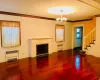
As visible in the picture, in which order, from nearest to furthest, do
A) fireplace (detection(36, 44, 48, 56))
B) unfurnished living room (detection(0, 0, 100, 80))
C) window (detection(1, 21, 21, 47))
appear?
1. unfurnished living room (detection(0, 0, 100, 80))
2. window (detection(1, 21, 21, 47))
3. fireplace (detection(36, 44, 48, 56))

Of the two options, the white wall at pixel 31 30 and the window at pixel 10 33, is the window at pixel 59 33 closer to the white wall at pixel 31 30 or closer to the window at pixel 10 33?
the white wall at pixel 31 30

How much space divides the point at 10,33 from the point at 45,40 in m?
2.73

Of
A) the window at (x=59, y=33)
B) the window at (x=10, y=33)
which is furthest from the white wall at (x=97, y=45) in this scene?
the window at (x=10, y=33)

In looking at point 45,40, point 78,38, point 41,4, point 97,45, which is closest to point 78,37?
point 78,38

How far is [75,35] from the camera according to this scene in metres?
11.2

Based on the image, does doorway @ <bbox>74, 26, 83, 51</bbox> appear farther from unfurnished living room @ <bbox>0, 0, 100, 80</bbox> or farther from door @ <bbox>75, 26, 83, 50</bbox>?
unfurnished living room @ <bbox>0, 0, 100, 80</bbox>

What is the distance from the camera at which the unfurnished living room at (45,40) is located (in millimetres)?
4522

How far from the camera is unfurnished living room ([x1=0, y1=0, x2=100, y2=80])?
452 centimetres

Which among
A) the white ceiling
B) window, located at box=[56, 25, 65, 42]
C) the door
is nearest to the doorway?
the door

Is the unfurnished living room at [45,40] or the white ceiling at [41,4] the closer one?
the white ceiling at [41,4]

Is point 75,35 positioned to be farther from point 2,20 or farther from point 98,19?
point 2,20

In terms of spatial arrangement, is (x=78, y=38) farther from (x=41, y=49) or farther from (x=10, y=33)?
(x=10, y=33)

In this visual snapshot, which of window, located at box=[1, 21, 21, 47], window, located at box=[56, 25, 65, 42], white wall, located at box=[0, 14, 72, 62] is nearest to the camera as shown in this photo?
window, located at box=[1, 21, 21, 47]

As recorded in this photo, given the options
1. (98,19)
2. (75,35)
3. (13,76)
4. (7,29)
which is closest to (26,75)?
(13,76)
